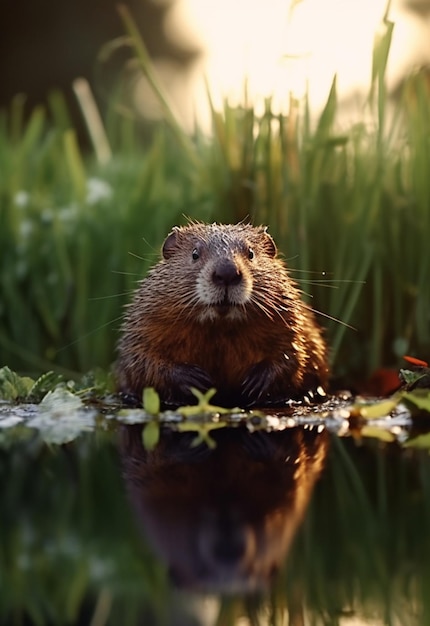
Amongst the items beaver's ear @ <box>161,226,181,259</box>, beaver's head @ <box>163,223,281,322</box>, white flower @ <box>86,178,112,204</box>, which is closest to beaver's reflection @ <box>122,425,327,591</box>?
beaver's head @ <box>163,223,281,322</box>

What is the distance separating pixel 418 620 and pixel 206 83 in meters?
3.81

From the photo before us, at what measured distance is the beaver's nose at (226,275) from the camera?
3.49m

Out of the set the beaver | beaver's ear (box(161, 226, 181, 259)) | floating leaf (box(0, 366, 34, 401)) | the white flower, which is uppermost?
the white flower

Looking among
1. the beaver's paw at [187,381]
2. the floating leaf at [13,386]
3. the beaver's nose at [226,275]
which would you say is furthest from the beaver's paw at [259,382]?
the floating leaf at [13,386]

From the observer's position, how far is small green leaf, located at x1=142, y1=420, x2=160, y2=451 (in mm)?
2886

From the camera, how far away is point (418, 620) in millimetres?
1305

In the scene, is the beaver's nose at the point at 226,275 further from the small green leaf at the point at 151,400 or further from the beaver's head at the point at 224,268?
the small green leaf at the point at 151,400

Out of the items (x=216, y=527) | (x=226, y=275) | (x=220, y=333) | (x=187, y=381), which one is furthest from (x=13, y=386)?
(x=216, y=527)

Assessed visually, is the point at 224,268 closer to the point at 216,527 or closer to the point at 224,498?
the point at 224,498

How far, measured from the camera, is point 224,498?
2.08m

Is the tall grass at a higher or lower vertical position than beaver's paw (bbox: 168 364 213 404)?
higher

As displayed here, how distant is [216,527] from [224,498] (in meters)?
0.27

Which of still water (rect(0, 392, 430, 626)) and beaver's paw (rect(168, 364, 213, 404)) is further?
beaver's paw (rect(168, 364, 213, 404))

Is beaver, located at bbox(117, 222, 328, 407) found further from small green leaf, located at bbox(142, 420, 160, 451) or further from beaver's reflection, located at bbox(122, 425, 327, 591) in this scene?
beaver's reflection, located at bbox(122, 425, 327, 591)
